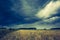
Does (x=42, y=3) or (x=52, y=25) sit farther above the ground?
(x=42, y=3)

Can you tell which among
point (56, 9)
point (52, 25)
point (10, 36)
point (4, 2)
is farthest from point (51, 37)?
point (4, 2)

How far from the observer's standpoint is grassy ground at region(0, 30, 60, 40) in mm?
3282

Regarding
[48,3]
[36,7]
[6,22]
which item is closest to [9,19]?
[6,22]

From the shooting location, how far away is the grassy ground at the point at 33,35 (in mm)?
3282

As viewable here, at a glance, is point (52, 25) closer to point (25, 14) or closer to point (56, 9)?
point (56, 9)

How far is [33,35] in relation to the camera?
3314 millimetres

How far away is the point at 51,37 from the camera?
328 centimetres

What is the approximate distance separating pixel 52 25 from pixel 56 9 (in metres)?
0.30

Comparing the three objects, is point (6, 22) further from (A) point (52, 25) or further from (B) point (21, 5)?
(A) point (52, 25)

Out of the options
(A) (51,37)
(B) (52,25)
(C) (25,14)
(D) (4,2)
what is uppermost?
(D) (4,2)

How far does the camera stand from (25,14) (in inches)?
133

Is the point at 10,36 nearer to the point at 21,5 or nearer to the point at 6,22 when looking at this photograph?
the point at 6,22

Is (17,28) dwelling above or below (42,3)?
below

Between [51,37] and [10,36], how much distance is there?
29.7 inches
